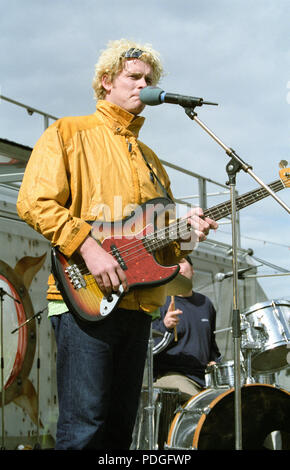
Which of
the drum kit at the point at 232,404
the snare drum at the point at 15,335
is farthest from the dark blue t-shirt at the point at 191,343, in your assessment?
the snare drum at the point at 15,335

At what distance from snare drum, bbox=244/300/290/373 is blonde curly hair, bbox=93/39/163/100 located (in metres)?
2.86

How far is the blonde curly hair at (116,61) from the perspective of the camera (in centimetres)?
287

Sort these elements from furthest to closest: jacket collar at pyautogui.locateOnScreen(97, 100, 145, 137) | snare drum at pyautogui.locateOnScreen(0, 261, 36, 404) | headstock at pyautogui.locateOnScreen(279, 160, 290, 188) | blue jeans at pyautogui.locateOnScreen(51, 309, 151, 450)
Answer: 1. snare drum at pyautogui.locateOnScreen(0, 261, 36, 404)
2. headstock at pyautogui.locateOnScreen(279, 160, 290, 188)
3. jacket collar at pyautogui.locateOnScreen(97, 100, 145, 137)
4. blue jeans at pyautogui.locateOnScreen(51, 309, 151, 450)

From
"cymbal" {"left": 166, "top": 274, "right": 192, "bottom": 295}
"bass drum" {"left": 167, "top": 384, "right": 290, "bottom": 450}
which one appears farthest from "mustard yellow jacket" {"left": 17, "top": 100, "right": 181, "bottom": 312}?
"bass drum" {"left": 167, "top": 384, "right": 290, "bottom": 450}

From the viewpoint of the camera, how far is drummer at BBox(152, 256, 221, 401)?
530 cm

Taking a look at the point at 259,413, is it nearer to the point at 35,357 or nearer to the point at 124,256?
the point at 35,357

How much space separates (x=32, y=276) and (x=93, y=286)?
11.0 ft

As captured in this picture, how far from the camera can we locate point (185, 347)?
5512mm

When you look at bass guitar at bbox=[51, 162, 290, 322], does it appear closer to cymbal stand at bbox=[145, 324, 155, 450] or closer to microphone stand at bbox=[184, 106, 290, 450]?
microphone stand at bbox=[184, 106, 290, 450]

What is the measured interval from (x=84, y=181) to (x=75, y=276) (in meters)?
0.39

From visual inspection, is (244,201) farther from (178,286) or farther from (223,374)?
(223,374)

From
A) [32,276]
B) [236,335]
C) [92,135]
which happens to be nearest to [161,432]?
[32,276]

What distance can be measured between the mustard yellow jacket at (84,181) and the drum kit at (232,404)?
2.23m

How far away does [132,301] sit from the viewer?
2475mm
